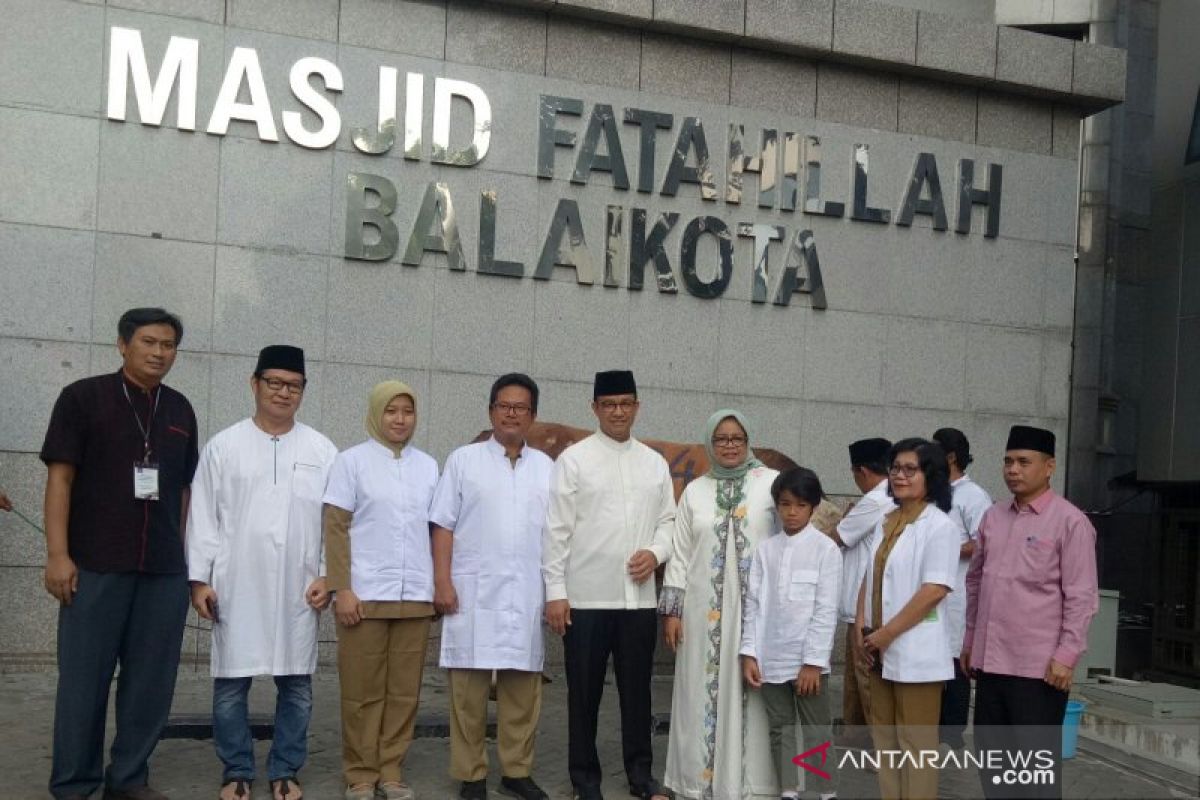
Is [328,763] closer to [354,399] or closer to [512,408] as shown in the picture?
[512,408]

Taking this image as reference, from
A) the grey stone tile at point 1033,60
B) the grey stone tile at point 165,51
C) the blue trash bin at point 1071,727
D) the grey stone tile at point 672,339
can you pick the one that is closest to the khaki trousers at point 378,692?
the blue trash bin at point 1071,727

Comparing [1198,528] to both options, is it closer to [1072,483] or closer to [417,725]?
[1072,483]

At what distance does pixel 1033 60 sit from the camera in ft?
35.6

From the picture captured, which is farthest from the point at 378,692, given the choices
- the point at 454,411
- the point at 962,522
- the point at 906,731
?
the point at 454,411

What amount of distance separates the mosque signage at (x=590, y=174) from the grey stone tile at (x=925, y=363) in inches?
28.3

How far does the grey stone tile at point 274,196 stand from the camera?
888 cm

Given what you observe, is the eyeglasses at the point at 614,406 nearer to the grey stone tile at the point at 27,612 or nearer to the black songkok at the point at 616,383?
the black songkok at the point at 616,383

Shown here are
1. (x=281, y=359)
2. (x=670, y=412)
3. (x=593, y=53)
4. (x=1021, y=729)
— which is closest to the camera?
(x=1021, y=729)

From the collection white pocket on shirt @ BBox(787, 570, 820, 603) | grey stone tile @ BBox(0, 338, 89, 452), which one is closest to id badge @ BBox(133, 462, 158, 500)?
white pocket on shirt @ BBox(787, 570, 820, 603)

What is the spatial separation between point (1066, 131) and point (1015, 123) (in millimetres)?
509

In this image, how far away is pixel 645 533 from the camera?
20.7 ft

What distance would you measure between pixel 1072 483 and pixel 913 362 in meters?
6.02

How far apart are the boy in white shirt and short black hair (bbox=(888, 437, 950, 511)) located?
1.60 ft

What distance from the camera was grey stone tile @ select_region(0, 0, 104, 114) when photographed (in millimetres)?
8445
